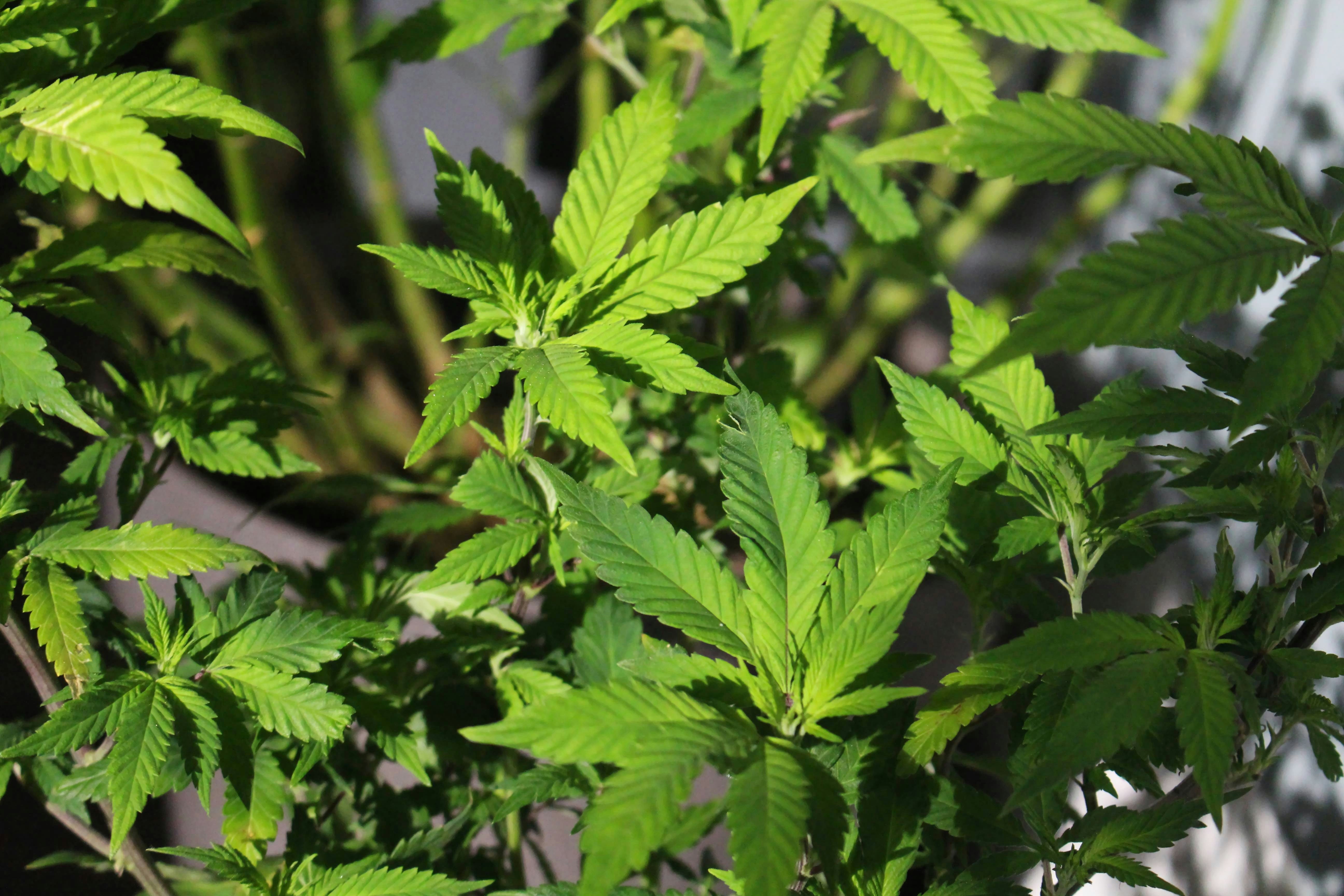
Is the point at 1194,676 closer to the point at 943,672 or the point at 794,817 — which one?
the point at 794,817

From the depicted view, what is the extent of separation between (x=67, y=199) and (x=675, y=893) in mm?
400

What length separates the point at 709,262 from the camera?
14.9 inches

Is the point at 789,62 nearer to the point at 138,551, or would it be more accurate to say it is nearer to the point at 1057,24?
the point at 1057,24

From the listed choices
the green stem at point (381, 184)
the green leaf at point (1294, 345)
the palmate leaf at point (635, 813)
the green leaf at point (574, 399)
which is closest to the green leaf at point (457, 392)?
the green leaf at point (574, 399)

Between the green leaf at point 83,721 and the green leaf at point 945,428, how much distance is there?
12.7 inches

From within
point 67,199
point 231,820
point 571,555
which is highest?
point 67,199

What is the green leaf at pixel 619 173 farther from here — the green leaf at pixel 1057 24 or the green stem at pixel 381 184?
the green stem at pixel 381 184

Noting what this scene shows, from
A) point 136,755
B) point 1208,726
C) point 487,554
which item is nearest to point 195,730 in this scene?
point 136,755

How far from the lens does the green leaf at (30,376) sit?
33 centimetres

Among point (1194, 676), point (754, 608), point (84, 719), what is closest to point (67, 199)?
point (84, 719)

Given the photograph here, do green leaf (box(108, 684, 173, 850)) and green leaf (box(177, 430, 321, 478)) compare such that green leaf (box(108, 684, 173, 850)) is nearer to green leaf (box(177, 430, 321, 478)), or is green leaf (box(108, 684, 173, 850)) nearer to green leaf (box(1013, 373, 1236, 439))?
green leaf (box(177, 430, 321, 478))

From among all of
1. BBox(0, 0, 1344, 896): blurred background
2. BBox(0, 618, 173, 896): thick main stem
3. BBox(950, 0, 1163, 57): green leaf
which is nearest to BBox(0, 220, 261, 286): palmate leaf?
BBox(0, 0, 1344, 896): blurred background

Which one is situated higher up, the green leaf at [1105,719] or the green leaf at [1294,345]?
the green leaf at [1294,345]

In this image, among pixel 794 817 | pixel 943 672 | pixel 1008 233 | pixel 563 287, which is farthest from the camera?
pixel 1008 233
